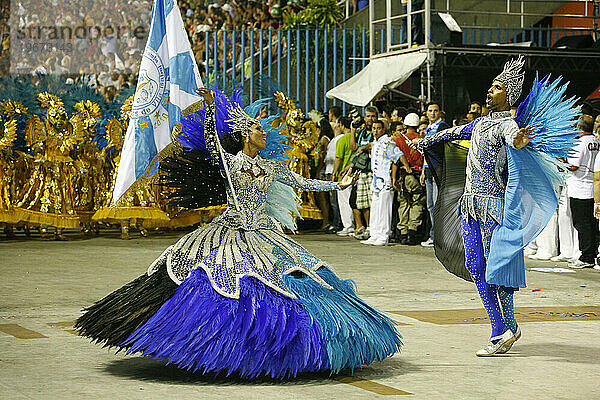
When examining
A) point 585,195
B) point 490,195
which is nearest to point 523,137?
point 490,195

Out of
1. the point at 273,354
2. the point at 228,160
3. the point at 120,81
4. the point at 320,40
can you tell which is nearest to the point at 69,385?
the point at 273,354

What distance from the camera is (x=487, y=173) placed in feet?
21.6

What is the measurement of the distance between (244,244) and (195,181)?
0.84 metres

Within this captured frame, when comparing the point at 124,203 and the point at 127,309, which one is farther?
the point at 124,203

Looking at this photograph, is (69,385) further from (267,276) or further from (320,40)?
(320,40)

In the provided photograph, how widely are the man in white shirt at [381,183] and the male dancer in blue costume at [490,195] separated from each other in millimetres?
6914

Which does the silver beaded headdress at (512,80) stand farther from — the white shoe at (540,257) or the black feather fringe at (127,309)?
the white shoe at (540,257)

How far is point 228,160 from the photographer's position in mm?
6320

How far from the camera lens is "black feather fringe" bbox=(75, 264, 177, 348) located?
571cm

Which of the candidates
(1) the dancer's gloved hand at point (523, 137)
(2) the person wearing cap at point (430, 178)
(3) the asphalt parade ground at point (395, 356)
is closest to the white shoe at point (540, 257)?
(3) the asphalt parade ground at point (395, 356)

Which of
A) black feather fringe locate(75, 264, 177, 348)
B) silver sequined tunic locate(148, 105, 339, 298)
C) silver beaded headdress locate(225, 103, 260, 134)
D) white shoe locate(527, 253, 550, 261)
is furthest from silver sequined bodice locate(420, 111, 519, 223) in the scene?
white shoe locate(527, 253, 550, 261)

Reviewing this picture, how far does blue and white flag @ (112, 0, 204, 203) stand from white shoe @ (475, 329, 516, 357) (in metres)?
6.43

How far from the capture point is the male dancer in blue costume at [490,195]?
6.55 meters

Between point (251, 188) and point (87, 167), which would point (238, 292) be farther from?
point (87, 167)
